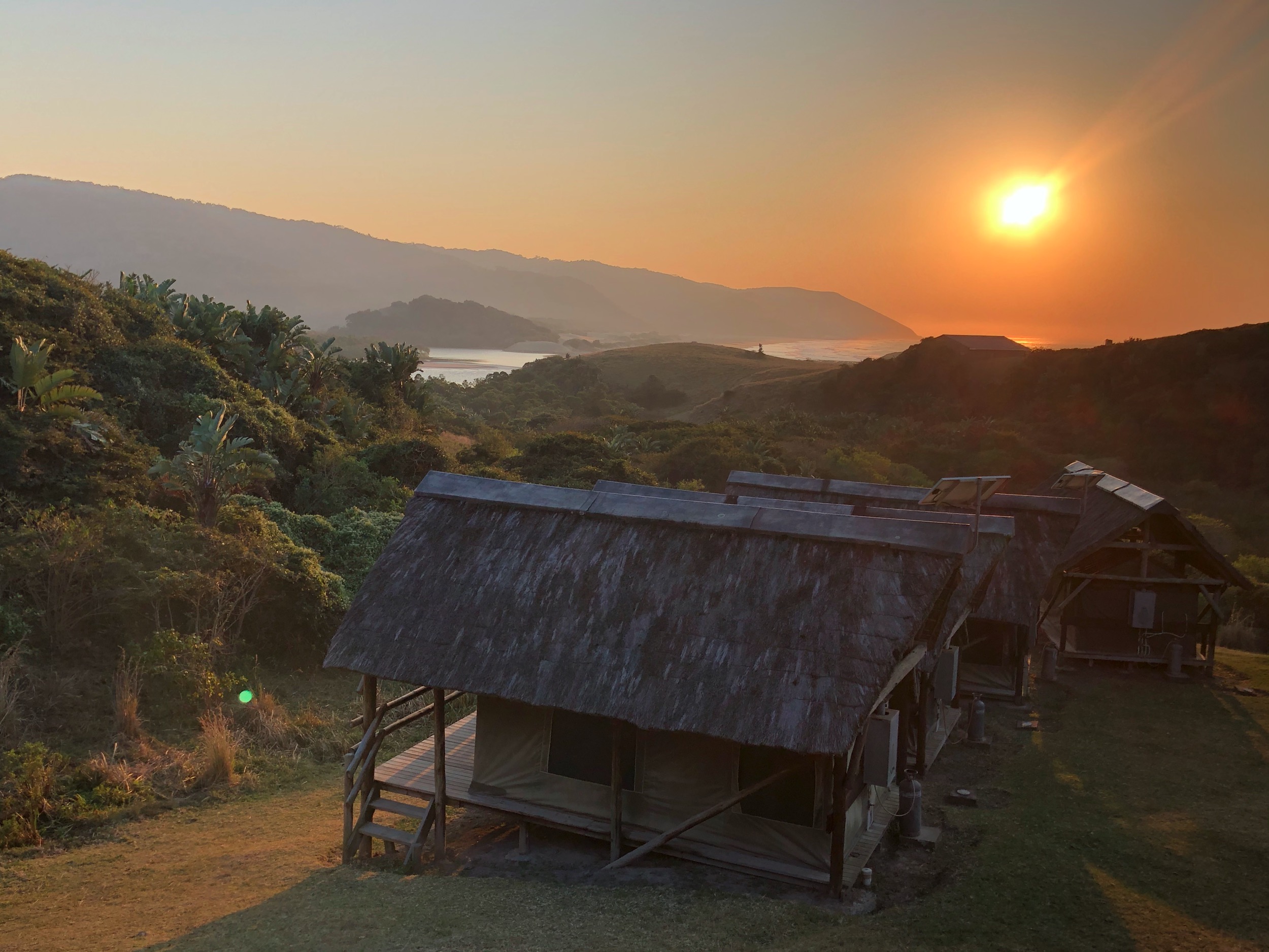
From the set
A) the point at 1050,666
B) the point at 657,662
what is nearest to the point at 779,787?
the point at 657,662

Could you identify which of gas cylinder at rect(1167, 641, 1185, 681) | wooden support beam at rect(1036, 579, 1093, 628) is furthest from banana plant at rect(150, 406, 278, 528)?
gas cylinder at rect(1167, 641, 1185, 681)

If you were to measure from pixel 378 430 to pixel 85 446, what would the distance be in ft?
45.5

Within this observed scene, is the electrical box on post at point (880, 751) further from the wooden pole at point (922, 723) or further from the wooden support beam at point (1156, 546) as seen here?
the wooden support beam at point (1156, 546)

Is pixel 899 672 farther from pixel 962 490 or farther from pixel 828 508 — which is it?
pixel 828 508

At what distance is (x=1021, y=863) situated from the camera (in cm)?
977

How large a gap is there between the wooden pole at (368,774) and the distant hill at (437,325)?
177009 mm

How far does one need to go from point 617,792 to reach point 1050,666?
11.6 metres

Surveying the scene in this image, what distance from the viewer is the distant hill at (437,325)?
185 meters

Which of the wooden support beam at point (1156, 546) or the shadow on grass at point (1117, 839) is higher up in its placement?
the wooden support beam at point (1156, 546)

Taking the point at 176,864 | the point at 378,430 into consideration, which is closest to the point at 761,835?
the point at 176,864

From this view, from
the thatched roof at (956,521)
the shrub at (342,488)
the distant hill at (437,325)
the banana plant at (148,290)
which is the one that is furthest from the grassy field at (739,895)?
the distant hill at (437,325)

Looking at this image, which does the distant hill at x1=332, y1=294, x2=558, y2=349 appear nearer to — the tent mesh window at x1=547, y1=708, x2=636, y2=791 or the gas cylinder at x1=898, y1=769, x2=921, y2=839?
the tent mesh window at x1=547, y1=708, x2=636, y2=791

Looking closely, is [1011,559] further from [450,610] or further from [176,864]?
[176,864]

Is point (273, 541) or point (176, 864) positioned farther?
point (273, 541)
